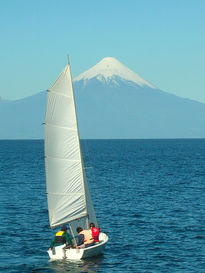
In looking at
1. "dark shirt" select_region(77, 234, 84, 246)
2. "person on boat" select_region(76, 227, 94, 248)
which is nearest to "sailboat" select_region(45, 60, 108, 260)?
"person on boat" select_region(76, 227, 94, 248)

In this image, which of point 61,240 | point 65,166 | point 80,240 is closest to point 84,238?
point 80,240

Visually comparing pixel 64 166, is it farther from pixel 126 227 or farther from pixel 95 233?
pixel 126 227

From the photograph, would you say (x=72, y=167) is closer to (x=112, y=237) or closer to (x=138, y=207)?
(x=112, y=237)

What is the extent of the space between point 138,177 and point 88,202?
200 feet

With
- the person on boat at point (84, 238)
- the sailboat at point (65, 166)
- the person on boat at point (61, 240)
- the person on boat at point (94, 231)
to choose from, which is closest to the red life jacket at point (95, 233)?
the person on boat at point (94, 231)

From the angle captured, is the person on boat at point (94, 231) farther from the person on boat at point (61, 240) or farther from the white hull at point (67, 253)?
the person on boat at point (61, 240)

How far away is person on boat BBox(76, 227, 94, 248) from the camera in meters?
38.5

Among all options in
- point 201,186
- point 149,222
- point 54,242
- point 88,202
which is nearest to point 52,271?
point 54,242

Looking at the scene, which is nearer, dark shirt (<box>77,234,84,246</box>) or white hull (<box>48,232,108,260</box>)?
white hull (<box>48,232,108,260</box>)

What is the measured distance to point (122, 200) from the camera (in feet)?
227

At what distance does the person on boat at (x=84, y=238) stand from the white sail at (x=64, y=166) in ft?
3.68

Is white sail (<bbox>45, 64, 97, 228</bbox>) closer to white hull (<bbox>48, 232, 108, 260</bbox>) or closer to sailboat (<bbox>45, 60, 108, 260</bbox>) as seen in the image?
sailboat (<bbox>45, 60, 108, 260</bbox>)

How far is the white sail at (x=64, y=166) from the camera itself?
1531 inches

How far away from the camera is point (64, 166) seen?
3966 centimetres
